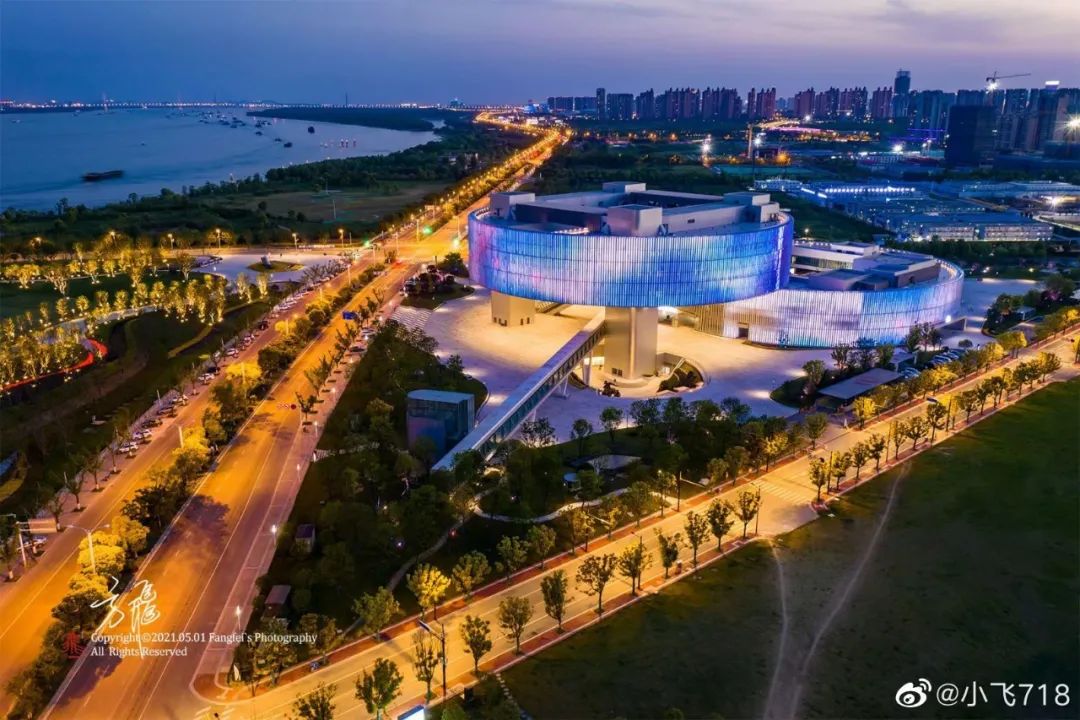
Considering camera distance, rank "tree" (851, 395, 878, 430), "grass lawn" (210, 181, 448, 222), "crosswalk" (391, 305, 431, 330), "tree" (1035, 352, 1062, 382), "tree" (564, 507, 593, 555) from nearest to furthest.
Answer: "tree" (564, 507, 593, 555) → "tree" (851, 395, 878, 430) → "tree" (1035, 352, 1062, 382) → "crosswalk" (391, 305, 431, 330) → "grass lawn" (210, 181, 448, 222)

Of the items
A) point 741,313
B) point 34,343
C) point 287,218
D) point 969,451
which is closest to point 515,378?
point 741,313

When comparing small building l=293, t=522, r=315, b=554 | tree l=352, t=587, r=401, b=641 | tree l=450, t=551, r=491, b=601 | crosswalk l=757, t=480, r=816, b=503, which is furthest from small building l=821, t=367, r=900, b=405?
tree l=352, t=587, r=401, b=641

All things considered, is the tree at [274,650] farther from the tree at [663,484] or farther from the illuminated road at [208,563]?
the tree at [663,484]

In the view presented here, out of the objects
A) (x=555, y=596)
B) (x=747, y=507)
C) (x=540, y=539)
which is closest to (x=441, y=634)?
(x=555, y=596)

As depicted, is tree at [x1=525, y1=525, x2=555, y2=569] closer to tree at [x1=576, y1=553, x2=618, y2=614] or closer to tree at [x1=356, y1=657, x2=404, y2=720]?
tree at [x1=576, y1=553, x2=618, y2=614]

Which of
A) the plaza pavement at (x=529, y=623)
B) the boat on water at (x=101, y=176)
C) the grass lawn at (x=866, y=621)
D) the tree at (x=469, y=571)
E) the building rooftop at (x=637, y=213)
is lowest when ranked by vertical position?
the plaza pavement at (x=529, y=623)

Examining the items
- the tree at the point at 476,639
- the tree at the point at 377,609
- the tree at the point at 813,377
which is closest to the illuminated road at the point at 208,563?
the tree at the point at 377,609
